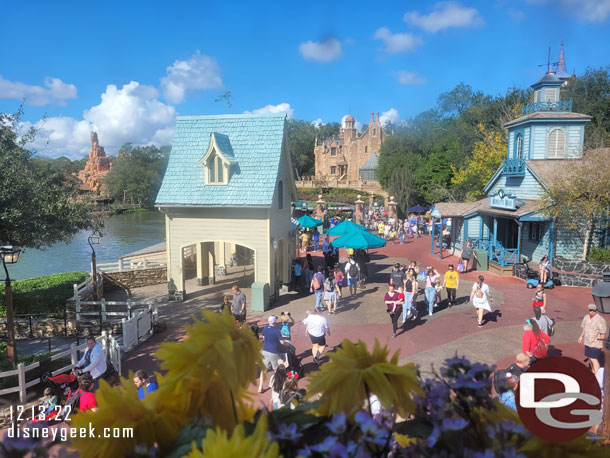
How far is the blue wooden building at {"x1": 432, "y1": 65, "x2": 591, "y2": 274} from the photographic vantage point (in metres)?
20.0

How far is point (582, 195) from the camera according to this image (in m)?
18.4

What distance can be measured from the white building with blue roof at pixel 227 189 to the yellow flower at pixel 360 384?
14.3 meters

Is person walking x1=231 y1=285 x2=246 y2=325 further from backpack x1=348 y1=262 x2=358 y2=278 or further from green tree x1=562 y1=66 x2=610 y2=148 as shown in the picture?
green tree x1=562 y1=66 x2=610 y2=148

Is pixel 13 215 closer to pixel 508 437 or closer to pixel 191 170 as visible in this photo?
pixel 191 170

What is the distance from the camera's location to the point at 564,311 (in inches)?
565

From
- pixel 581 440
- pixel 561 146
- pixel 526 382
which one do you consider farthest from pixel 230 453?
pixel 561 146

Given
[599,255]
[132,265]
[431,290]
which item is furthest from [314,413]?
[599,255]

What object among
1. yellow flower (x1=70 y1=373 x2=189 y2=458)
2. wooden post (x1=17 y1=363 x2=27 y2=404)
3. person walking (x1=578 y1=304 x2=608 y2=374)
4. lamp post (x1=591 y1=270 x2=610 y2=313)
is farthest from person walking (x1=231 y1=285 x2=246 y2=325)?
yellow flower (x1=70 y1=373 x2=189 y2=458)

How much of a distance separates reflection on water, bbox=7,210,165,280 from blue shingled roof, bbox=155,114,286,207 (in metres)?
8.44

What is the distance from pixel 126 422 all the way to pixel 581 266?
21.0 metres

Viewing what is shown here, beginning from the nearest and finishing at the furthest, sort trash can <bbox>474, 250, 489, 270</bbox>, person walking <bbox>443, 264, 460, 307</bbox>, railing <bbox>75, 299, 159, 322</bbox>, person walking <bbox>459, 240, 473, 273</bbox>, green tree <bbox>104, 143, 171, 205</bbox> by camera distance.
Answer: railing <bbox>75, 299, 159, 322</bbox>
person walking <bbox>443, 264, 460, 307</bbox>
person walking <bbox>459, 240, 473, 273</bbox>
trash can <bbox>474, 250, 489, 270</bbox>
green tree <bbox>104, 143, 171, 205</bbox>

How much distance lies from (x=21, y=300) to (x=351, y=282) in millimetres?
12152

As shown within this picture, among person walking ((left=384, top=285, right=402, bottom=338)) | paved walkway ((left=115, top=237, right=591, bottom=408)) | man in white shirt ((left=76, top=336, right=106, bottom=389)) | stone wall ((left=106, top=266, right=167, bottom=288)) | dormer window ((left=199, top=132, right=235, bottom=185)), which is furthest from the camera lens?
stone wall ((left=106, top=266, right=167, bottom=288))

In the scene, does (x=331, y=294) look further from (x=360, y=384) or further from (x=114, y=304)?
(x=360, y=384)
